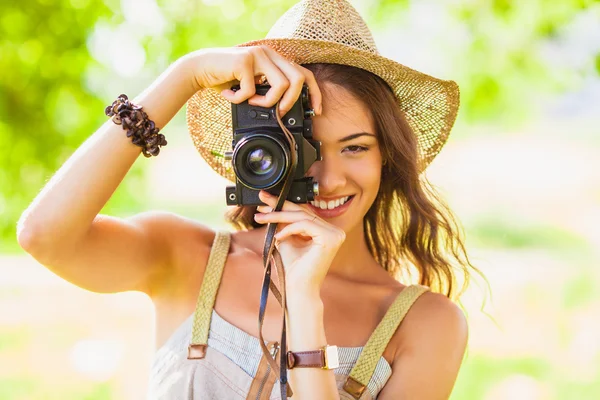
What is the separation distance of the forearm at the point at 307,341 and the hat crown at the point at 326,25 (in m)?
0.63

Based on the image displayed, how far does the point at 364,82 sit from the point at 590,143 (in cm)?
432

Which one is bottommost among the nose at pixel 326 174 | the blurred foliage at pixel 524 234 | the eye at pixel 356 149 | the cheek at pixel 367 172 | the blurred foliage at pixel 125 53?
the nose at pixel 326 174

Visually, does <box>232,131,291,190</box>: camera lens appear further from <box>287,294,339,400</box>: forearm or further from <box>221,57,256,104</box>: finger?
<box>287,294,339,400</box>: forearm

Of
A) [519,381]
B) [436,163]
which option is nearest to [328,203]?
[436,163]

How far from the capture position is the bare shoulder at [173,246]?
1.89 metres

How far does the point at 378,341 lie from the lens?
76.0 inches

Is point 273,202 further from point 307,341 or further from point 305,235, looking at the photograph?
point 307,341

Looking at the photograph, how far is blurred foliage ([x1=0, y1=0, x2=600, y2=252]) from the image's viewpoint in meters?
3.12

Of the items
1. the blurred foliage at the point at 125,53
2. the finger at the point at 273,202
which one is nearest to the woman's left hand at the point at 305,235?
the finger at the point at 273,202

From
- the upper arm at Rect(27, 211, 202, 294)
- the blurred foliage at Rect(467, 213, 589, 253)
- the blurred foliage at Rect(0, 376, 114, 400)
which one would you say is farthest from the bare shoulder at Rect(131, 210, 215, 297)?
the blurred foliage at Rect(467, 213, 589, 253)

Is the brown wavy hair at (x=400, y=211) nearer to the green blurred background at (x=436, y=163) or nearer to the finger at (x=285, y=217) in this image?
the green blurred background at (x=436, y=163)

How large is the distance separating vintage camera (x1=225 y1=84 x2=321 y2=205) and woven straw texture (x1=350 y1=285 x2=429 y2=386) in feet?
1.52

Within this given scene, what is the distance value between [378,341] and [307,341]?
1.13 ft

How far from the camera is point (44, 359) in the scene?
4.40 meters
